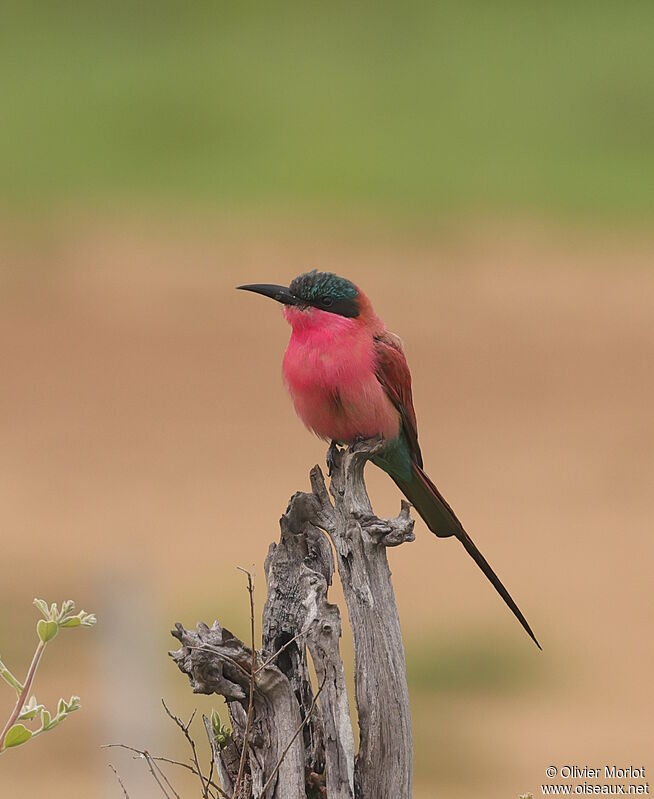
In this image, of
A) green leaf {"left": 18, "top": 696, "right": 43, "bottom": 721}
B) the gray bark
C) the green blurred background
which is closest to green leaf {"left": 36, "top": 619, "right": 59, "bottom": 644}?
Answer: green leaf {"left": 18, "top": 696, "right": 43, "bottom": 721}

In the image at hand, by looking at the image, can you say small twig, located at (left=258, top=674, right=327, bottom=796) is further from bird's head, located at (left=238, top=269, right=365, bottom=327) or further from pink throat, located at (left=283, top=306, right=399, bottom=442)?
bird's head, located at (left=238, top=269, right=365, bottom=327)

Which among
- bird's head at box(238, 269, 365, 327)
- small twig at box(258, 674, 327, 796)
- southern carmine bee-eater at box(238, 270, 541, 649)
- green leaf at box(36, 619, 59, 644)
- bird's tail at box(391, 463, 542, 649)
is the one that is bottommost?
small twig at box(258, 674, 327, 796)

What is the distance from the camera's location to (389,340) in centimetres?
407

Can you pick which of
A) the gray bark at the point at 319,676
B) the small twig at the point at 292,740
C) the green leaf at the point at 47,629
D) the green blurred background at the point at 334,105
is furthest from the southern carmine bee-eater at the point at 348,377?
the green blurred background at the point at 334,105

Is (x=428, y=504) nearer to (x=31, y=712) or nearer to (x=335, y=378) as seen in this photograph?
(x=335, y=378)

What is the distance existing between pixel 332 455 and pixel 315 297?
39cm

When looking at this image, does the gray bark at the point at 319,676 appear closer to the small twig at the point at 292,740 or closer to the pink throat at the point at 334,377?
the small twig at the point at 292,740

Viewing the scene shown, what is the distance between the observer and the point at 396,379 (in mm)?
3996

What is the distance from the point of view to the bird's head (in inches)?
155

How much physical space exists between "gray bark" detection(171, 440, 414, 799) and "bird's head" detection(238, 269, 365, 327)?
2.72ft

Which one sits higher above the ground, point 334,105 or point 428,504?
point 334,105

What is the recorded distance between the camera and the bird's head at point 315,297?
393 centimetres

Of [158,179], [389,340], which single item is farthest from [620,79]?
[389,340]

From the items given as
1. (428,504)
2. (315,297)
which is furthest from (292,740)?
(315,297)
